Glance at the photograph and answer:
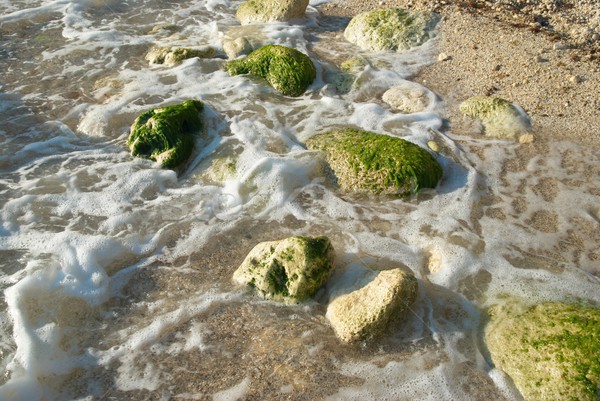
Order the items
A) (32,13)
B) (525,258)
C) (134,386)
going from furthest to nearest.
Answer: (32,13)
(525,258)
(134,386)

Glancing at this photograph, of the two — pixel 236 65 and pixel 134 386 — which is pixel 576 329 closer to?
pixel 134 386

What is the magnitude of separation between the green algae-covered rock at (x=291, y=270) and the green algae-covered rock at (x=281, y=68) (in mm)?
2972

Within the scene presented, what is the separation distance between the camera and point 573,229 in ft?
13.9

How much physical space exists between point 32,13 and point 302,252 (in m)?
7.03

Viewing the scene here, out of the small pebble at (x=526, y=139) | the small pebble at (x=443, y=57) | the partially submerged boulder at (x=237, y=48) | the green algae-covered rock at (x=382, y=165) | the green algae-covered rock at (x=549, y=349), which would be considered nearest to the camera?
the green algae-covered rock at (x=549, y=349)

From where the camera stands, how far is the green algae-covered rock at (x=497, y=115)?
208 inches

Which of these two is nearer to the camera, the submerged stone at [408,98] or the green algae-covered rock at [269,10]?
the submerged stone at [408,98]

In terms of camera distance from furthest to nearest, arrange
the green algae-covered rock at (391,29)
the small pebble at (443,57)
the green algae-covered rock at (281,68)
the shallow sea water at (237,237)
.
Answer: the green algae-covered rock at (391,29) → the small pebble at (443,57) → the green algae-covered rock at (281,68) → the shallow sea water at (237,237)

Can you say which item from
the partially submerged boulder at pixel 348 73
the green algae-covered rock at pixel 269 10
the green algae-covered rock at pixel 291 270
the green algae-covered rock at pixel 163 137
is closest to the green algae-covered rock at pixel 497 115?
the partially submerged boulder at pixel 348 73

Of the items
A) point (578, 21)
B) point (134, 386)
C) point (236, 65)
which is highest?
point (578, 21)

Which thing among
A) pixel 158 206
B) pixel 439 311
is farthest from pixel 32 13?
pixel 439 311

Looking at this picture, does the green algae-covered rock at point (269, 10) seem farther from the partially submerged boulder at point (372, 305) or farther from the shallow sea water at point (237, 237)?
the partially submerged boulder at point (372, 305)

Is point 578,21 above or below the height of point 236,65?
above

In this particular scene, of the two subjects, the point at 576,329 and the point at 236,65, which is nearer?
the point at 576,329
